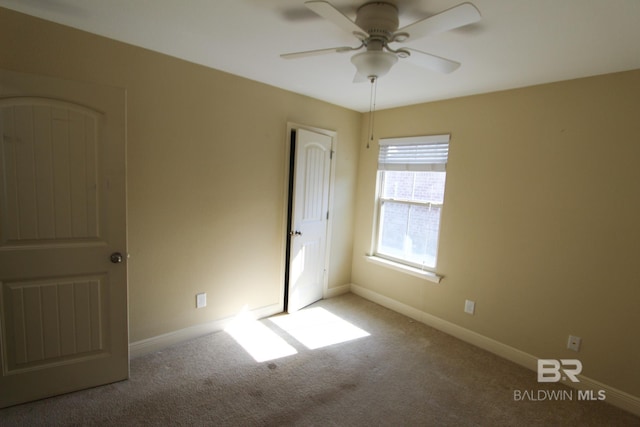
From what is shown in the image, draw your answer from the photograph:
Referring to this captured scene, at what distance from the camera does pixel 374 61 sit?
1.61m

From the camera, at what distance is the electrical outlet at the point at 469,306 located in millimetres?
2963

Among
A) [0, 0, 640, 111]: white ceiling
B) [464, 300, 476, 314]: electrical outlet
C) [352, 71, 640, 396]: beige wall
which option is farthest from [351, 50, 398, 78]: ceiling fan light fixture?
[464, 300, 476, 314]: electrical outlet

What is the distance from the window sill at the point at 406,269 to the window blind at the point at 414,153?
1.10m

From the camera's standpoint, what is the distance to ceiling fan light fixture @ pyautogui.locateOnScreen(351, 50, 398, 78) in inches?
62.7

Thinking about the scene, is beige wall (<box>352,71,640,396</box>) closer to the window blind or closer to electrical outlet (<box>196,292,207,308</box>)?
the window blind

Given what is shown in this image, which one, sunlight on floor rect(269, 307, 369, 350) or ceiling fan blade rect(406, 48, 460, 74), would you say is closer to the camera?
ceiling fan blade rect(406, 48, 460, 74)

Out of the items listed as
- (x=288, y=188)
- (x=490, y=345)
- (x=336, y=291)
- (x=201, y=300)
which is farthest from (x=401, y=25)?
(x=336, y=291)

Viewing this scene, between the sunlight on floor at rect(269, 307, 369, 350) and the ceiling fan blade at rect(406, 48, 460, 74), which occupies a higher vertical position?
the ceiling fan blade at rect(406, 48, 460, 74)

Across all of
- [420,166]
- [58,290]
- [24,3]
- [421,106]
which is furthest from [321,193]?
[24,3]

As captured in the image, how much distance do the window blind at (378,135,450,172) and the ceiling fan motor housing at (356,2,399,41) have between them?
179 cm

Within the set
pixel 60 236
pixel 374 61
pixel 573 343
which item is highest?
pixel 374 61

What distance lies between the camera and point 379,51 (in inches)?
62.7

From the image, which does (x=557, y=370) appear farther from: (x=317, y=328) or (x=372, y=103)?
(x=372, y=103)

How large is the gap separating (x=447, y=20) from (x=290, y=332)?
2.72 metres
